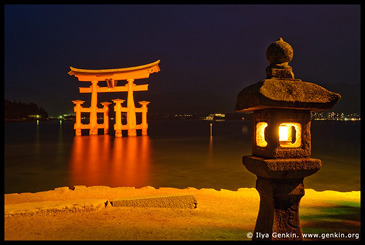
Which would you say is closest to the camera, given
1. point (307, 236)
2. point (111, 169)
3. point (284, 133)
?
point (284, 133)

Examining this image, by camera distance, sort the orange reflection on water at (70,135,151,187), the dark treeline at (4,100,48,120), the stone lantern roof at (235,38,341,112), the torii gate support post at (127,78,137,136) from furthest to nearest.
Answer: the dark treeline at (4,100,48,120)
the torii gate support post at (127,78,137,136)
the orange reflection on water at (70,135,151,187)
the stone lantern roof at (235,38,341,112)

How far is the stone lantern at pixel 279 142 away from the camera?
345 cm

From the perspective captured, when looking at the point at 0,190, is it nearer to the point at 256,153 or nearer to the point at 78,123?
the point at 256,153

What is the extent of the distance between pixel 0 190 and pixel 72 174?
748cm

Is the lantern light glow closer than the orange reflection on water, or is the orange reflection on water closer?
the lantern light glow

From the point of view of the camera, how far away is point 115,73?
26.3m

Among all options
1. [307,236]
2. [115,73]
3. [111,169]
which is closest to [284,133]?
[307,236]

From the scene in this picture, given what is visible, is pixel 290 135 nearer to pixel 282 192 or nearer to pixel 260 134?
pixel 260 134

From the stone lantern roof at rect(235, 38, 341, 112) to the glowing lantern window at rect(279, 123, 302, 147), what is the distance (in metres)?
0.29

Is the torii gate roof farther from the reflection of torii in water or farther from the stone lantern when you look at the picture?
the stone lantern

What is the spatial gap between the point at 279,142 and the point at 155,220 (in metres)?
2.38

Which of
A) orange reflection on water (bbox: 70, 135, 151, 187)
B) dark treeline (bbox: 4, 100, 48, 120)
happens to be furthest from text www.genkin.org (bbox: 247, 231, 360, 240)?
dark treeline (bbox: 4, 100, 48, 120)

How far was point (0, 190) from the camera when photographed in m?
4.98

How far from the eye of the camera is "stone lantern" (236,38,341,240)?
3451 millimetres
